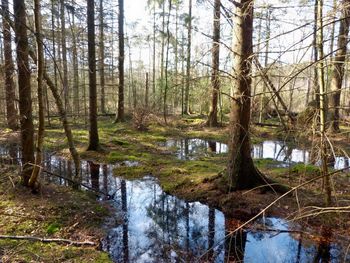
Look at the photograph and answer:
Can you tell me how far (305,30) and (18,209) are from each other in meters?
5.53

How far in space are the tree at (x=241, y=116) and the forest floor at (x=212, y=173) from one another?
0.34 metres

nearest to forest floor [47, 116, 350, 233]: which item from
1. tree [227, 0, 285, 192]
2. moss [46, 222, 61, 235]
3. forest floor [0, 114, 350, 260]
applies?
forest floor [0, 114, 350, 260]

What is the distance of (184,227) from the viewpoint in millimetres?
5680

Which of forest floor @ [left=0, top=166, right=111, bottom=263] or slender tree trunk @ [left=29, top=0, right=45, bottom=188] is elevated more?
slender tree trunk @ [left=29, top=0, right=45, bottom=188]

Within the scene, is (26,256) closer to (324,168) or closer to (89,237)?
(89,237)

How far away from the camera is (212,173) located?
26.4 ft

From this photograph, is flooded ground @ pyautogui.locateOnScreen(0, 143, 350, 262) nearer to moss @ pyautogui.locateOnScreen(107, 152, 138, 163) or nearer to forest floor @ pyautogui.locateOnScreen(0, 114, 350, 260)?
forest floor @ pyautogui.locateOnScreen(0, 114, 350, 260)

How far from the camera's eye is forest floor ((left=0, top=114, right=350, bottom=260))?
18.4 ft

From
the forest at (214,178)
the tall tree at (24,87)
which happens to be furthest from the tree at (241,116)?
the tall tree at (24,87)

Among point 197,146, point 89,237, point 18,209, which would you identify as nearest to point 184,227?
point 89,237

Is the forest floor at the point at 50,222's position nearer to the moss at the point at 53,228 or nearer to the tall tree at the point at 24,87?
the moss at the point at 53,228

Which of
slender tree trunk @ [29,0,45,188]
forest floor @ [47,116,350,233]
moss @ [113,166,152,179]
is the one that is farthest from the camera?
moss @ [113,166,152,179]

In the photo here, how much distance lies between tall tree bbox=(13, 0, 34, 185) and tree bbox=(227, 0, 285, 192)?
3.98 m

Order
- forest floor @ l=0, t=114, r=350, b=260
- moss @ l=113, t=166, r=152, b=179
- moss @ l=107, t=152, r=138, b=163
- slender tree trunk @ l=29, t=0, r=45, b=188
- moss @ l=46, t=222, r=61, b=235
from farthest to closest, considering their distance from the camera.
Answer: moss @ l=107, t=152, r=138, b=163, moss @ l=113, t=166, r=152, b=179, forest floor @ l=0, t=114, r=350, b=260, moss @ l=46, t=222, r=61, b=235, slender tree trunk @ l=29, t=0, r=45, b=188
